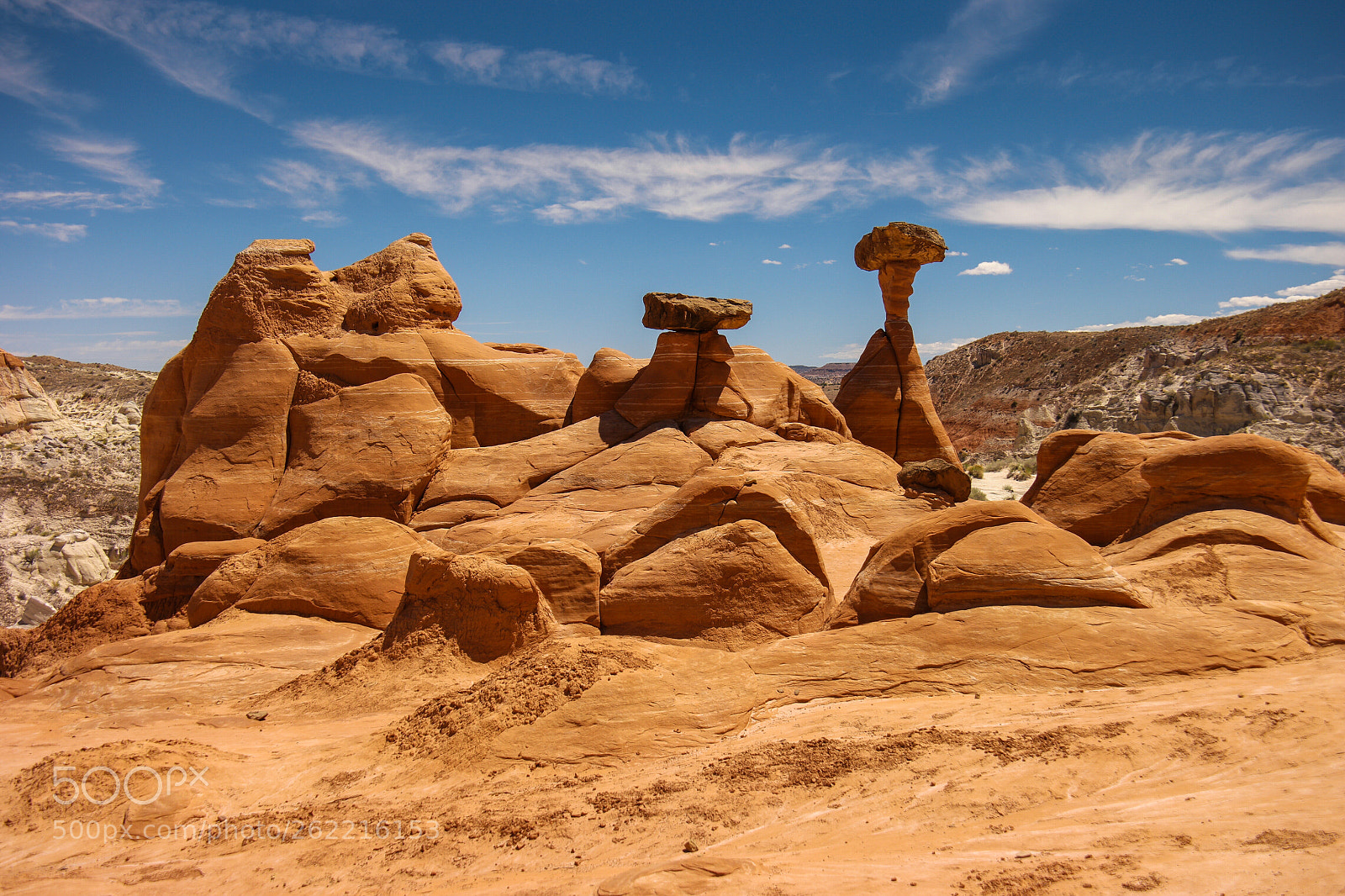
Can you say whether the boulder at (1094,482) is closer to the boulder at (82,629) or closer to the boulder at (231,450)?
the boulder at (231,450)

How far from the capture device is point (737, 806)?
4469 millimetres

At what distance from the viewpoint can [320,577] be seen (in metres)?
9.02

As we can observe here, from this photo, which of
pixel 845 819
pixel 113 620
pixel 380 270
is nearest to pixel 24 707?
pixel 113 620

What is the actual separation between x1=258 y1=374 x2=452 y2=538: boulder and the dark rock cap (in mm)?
10772

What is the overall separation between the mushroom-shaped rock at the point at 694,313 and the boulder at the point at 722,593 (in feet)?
23.9

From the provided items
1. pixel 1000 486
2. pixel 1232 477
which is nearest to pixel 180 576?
pixel 1232 477

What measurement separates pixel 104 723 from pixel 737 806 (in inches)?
240

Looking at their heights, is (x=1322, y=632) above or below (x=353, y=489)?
below

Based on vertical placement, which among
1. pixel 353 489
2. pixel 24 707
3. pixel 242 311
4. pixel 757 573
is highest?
pixel 242 311

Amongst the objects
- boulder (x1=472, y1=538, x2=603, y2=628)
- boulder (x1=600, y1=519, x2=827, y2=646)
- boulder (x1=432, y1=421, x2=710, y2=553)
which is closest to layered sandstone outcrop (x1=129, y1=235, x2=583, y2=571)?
boulder (x1=432, y1=421, x2=710, y2=553)

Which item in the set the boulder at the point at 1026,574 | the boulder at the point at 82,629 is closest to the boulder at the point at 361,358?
the boulder at the point at 82,629

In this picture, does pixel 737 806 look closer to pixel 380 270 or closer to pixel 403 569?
pixel 403 569

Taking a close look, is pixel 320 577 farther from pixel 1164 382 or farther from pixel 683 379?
pixel 1164 382

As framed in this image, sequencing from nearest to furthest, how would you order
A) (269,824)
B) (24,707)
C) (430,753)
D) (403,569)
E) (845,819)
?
(845,819)
(269,824)
(430,753)
(24,707)
(403,569)
